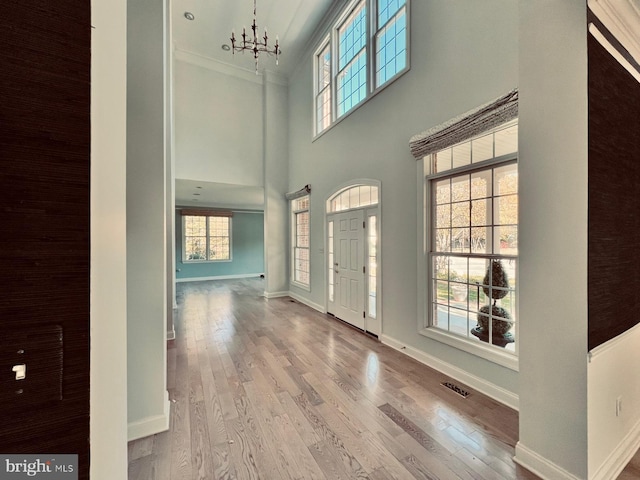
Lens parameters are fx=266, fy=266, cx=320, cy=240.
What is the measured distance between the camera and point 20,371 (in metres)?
0.33

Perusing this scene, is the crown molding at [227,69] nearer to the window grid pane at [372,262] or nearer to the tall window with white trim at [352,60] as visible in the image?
the tall window with white trim at [352,60]

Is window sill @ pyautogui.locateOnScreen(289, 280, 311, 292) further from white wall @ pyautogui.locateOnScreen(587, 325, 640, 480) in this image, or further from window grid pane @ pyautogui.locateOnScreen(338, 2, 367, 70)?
white wall @ pyautogui.locateOnScreen(587, 325, 640, 480)

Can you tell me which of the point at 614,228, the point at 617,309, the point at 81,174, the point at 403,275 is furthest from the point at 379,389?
the point at 81,174

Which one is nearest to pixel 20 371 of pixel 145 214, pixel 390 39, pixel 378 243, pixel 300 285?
pixel 145 214

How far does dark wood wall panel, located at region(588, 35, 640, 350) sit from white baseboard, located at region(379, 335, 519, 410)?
1.03 m

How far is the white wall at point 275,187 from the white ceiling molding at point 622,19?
5.57m

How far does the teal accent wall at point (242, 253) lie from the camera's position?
30.1 ft

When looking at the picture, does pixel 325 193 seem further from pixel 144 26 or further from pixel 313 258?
pixel 144 26

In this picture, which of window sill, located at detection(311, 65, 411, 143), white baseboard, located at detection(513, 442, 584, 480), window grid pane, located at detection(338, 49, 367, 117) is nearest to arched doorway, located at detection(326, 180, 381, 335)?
window sill, located at detection(311, 65, 411, 143)

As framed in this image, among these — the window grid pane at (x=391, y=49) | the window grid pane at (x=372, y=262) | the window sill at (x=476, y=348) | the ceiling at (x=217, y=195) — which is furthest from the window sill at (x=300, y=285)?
the window grid pane at (x=391, y=49)

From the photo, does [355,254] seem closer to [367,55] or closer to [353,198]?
[353,198]

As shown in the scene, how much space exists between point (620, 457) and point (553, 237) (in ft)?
4.61

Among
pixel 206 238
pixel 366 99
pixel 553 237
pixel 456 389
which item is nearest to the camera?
pixel 553 237

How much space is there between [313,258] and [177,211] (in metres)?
5.72
